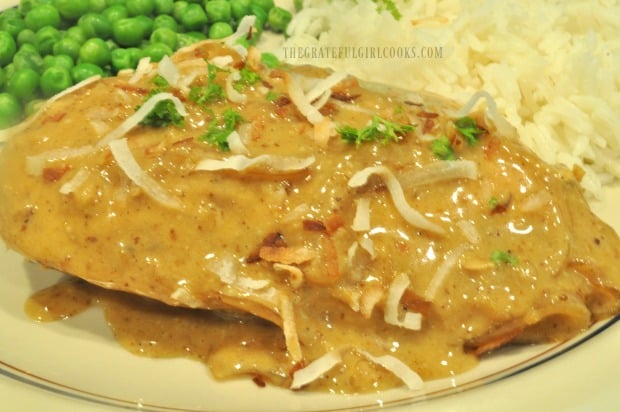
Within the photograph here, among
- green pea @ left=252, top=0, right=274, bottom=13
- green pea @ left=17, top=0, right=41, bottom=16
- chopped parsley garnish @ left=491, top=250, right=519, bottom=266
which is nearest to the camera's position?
chopped parsley garnish @ left=491, top=250, right=519, bottom=266

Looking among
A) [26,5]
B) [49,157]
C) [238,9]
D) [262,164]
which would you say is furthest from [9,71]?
[262,164]

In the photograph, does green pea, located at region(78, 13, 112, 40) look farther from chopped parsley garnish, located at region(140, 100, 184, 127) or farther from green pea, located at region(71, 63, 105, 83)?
chopped parsley garnish, located at region(140, 100, 184, 127)

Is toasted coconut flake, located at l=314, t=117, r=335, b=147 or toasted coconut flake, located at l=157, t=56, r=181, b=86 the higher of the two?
toasted coconut flake, located at l=157, t=56, r=181, b=86

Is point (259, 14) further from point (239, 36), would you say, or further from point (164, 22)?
point (239, 36)

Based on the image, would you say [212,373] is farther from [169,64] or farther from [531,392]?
[169,64]

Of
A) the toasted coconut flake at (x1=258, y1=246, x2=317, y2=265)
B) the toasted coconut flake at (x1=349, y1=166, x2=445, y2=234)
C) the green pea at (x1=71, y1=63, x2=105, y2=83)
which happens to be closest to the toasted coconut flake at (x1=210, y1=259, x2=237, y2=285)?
the toasted coconut flake at (x1=258, y1=246, x2=317, y2=265)

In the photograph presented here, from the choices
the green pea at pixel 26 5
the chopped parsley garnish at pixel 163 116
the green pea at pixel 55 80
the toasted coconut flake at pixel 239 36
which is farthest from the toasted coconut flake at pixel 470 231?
the green pea at pixel 26 5
